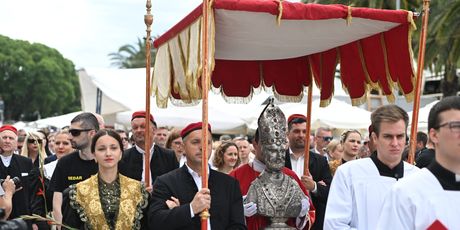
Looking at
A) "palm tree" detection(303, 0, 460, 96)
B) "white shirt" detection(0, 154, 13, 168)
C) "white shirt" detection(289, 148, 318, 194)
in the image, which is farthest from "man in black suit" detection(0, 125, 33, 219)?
"palm tree" detection(303, 0, 460, 96)

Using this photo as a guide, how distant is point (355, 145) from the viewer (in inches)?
354

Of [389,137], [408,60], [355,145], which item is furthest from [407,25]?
[355,145]

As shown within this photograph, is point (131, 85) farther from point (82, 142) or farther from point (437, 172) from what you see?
point (437, 172)

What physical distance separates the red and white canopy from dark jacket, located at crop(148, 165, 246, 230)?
670mm

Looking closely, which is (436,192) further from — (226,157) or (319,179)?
(226,157)

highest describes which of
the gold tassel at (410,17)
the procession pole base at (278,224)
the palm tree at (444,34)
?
the palm tree at (444,34)

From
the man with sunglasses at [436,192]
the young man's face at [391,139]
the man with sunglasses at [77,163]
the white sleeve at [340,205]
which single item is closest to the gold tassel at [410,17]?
the young man's face at [391,139]

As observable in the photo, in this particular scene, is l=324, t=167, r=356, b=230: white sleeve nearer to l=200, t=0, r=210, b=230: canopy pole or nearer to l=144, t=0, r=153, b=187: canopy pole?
l=200, t=0, r=210, b=230: canopy pole

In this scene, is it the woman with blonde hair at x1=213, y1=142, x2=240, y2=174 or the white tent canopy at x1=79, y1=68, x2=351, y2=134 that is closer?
the woman with blonde hair at x1=213, y1=142, x2=240, y2=174

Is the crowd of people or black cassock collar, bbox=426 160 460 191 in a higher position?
black cassock collar, bbox=426 160 460 191

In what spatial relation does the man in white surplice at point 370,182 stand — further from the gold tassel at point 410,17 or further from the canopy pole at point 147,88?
the canopy pole at point 147,88

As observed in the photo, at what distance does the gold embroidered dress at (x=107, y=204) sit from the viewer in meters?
5.89

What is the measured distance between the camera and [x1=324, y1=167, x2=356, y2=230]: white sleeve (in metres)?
5.28

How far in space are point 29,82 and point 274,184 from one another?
79.4 metres
